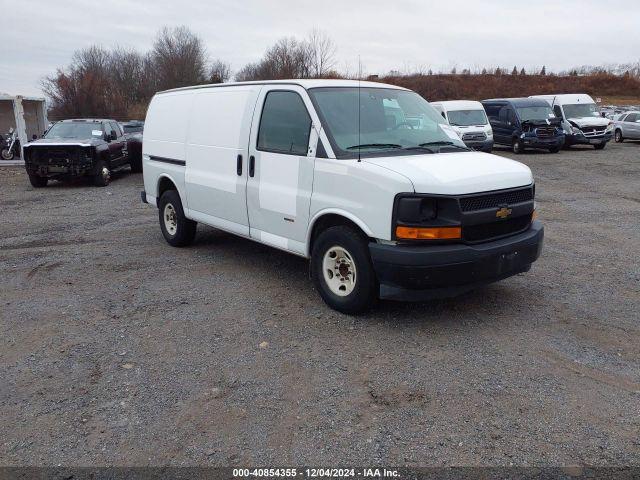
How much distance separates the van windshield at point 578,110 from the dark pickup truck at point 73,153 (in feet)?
59.9

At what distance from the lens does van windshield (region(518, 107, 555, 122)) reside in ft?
71.4

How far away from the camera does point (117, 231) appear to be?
9.16 meters

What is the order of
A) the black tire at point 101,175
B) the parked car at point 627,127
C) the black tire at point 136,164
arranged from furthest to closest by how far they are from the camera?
the parked car at point 627,127
the black tire at point 136,164
the black tire at point 101,175

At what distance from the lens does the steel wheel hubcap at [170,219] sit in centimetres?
775

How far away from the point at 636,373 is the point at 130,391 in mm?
3575

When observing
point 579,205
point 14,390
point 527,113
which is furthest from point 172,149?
point 527,113

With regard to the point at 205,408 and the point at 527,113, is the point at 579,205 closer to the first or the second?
the point at 205,408

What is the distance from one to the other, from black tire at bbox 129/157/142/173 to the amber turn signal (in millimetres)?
15547

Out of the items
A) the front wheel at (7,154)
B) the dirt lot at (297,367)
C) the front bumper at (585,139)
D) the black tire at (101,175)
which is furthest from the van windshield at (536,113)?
the front wheel at (7,154)

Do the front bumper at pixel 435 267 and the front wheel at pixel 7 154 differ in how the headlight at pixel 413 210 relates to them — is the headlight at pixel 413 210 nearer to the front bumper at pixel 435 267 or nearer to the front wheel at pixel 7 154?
the front bumper at pixel 435 267

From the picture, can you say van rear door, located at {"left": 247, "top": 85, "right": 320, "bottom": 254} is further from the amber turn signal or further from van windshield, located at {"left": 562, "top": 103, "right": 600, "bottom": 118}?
van windshield, located at {"left": 562, "top": 103, "right": 600, "bottom": 118}

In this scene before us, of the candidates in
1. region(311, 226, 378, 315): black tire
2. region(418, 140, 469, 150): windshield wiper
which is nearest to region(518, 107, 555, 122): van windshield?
region(418, 140, 469, 150): windshield wiper

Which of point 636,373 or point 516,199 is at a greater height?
point 516,199

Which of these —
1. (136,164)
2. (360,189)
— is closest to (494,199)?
(360,189)
